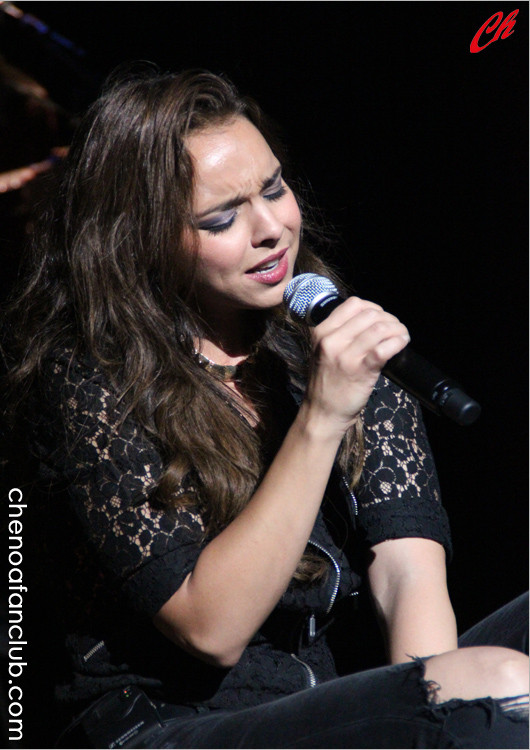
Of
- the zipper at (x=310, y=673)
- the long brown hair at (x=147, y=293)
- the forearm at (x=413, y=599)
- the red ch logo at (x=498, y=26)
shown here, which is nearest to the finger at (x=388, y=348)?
the long brown hair at (x=147, y=293)

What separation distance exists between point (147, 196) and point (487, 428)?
108 centimetres

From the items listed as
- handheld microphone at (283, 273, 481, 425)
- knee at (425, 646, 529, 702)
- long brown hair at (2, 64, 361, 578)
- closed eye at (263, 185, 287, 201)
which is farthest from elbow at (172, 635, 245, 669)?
closed eye at (263, 185, 287, 201)

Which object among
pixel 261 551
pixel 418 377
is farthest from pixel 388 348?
pixel 261 551

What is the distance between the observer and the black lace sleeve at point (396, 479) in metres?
1.42

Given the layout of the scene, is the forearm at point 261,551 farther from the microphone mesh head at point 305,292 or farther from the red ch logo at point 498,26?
the red ch logo at point 498,26

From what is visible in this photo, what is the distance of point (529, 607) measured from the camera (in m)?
1.19

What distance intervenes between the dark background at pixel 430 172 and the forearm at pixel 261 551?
3.15ft

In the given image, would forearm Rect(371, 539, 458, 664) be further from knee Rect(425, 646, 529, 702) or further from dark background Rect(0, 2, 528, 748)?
dark background Rect(0, 2, 528, 748)

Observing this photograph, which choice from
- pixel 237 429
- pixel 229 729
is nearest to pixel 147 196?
pixel 237 429

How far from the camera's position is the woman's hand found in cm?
106

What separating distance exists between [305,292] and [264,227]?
0.59 feet

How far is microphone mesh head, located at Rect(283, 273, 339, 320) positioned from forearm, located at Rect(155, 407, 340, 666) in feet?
0.58

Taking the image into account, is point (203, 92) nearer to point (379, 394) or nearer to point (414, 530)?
point (379, 394)

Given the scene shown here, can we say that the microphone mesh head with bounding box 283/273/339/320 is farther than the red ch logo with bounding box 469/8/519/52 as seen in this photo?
No
